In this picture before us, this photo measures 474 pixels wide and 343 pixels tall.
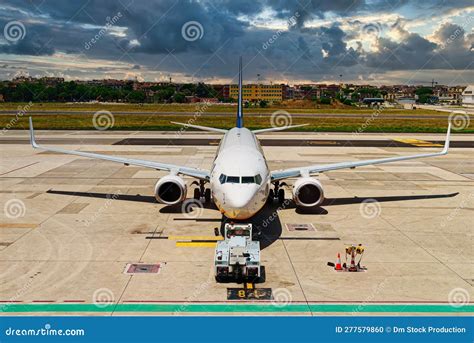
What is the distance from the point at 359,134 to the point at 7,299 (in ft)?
209

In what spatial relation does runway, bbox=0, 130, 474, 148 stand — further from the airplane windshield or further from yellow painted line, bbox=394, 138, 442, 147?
the airplane windshield

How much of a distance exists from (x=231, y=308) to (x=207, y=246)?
6020 millimetres

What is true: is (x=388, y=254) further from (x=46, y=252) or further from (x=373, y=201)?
(x=46, y=252)

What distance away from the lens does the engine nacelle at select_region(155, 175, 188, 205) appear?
24062 millimetres

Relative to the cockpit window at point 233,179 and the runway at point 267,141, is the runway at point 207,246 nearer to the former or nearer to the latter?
the cockpit window at point 233,179

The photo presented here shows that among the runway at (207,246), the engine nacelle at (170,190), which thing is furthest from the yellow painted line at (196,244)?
the engine nacelle at (170,190)

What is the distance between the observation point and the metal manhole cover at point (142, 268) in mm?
16875

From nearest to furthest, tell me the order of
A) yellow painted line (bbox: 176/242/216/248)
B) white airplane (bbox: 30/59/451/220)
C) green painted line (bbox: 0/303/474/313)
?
1. green painted line (bbox: 0/303/474/313)
2. white airplane (bbox: 30/59/451/220)
3. yellow painted line (bbox: 176/242/216/248)

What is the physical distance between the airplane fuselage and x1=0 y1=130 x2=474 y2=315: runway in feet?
7.33

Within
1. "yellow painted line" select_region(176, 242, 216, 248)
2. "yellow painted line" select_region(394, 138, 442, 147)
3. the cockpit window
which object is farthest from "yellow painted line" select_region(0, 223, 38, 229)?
"yellow painted line" select_region(394, 138, 442, 147)

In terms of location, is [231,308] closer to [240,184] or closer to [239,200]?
[239,200]

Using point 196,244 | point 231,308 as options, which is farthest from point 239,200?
point 231,308

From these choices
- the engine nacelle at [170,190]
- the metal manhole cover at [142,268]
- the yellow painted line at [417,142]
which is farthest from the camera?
the yellow painted line at [417,142]

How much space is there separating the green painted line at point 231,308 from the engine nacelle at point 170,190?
10405mm
